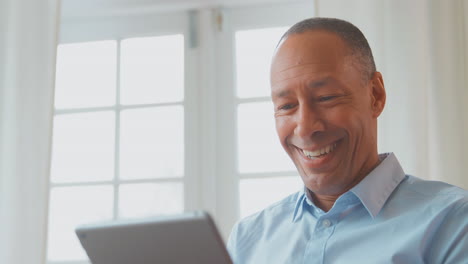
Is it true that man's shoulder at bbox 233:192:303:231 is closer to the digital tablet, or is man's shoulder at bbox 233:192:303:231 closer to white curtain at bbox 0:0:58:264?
the digital tablet

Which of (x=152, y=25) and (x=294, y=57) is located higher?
(x=152, y=25)

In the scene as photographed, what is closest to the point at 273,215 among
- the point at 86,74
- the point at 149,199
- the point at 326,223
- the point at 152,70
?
the point at 326,223

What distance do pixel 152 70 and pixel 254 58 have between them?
41cm

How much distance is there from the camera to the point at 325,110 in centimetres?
121

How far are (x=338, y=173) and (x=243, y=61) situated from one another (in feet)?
3.77

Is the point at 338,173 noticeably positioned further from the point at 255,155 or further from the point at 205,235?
the point at 255,155

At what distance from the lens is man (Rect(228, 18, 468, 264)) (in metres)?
1.16

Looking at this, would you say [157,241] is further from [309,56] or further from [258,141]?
[258,141]

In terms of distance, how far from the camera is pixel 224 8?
7.68 feet

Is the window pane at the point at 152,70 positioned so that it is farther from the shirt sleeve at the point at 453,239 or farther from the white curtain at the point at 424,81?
the shirt sleeve at the point at 453,239

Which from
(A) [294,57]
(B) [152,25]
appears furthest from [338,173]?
(B) [152,25]

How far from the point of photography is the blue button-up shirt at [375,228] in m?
1.09

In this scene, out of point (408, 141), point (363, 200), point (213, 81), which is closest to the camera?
point (363, 200)

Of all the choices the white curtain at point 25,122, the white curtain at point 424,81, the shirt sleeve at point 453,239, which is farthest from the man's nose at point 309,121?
the white curtain at point 25,122
